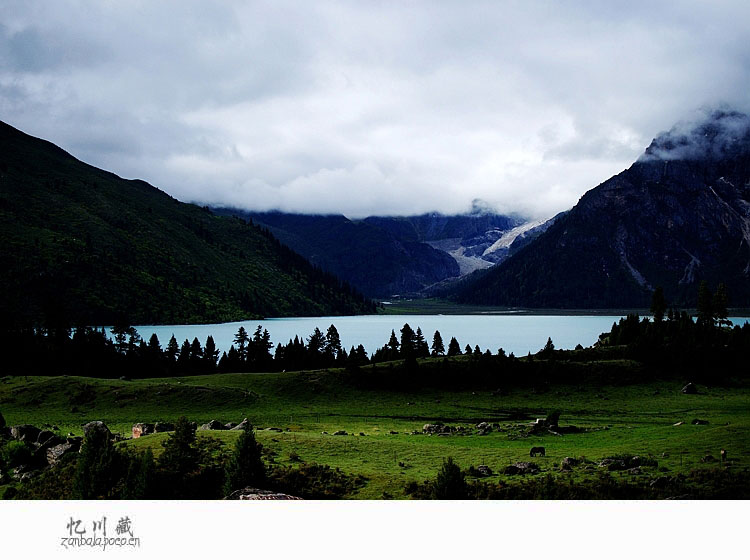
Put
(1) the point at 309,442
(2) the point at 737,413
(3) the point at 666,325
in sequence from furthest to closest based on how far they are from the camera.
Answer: (3) the point at 666,325, (2) the point at 737,413, (1) the point at 309,442

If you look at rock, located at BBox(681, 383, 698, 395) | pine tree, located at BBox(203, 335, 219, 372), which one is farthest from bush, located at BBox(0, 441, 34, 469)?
rock, located at BBox(681, 383, 698, 395)

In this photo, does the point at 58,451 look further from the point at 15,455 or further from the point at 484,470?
the point at 484,470

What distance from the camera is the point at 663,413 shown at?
80500 mm

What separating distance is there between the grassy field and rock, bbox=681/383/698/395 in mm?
1599

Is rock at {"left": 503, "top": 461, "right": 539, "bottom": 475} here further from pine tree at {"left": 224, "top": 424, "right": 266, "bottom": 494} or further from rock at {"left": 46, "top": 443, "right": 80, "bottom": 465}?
rock at {"left": 46, "top": 443, "right": 80, "bottom": 465}

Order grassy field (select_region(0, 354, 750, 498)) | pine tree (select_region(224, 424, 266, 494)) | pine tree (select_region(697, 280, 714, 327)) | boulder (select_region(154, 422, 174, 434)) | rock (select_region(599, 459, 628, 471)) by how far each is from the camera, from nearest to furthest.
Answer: pine tree (select_region(224, 424, 266, 494)), rock (select_region(599, 459, 628, 471)), grassy field (select_region(0, 354, 750, 498)), boulder (select_region(154, 422, 174, 434)), pine tree (select_region(697, 280, 714, 327))

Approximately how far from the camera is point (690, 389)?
97.7 meters

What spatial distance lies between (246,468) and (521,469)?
18.7 meters

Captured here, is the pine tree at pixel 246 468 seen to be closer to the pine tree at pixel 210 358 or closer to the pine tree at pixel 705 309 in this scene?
the pine tree at pixel 210 358

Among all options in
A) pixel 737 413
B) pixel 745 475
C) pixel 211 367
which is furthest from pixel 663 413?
pixel 211 367

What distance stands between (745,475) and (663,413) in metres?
54.2

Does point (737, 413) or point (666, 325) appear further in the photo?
point (666, 325)

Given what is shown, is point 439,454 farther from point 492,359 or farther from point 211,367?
point 211,367

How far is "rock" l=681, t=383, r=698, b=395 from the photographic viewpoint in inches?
3814
